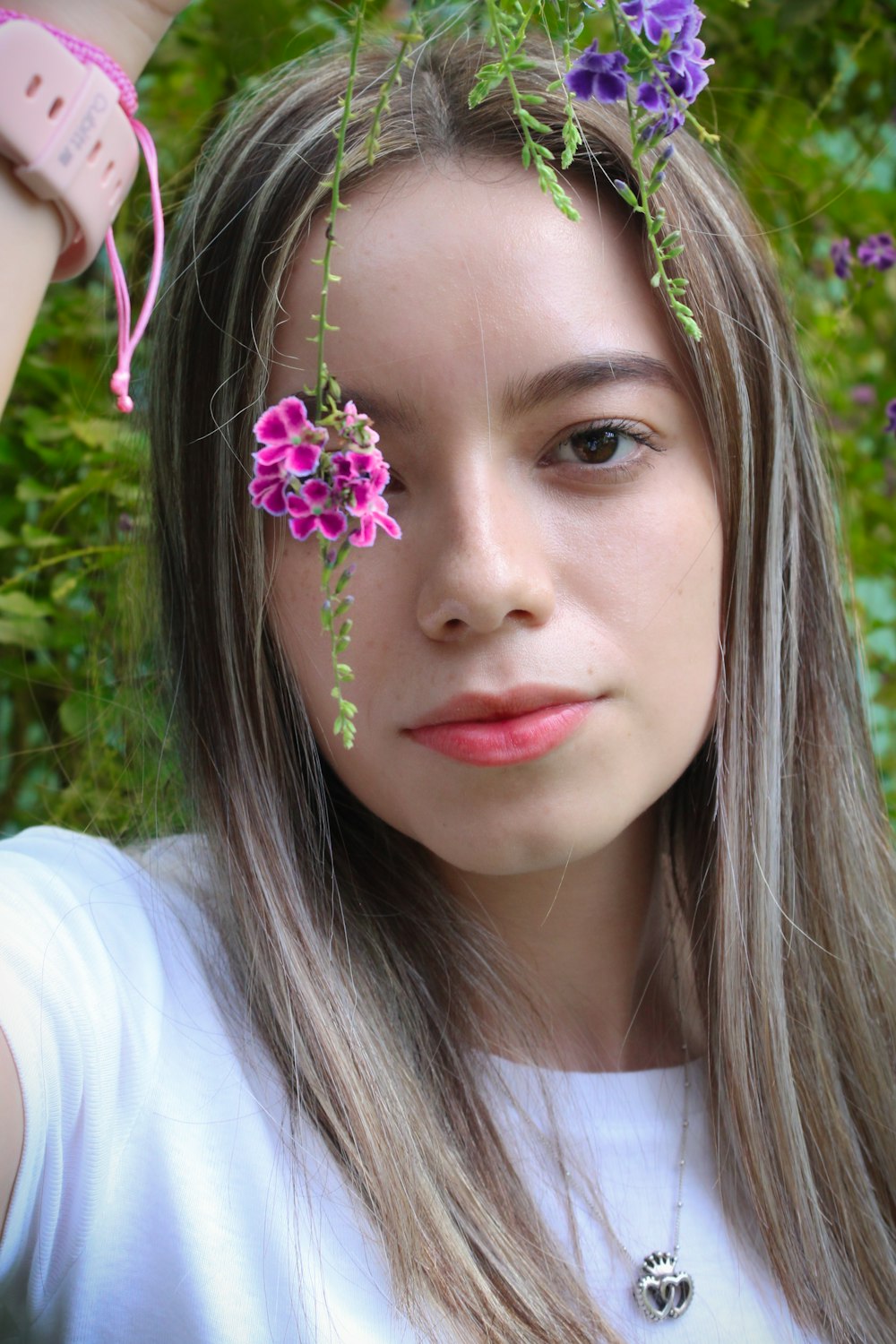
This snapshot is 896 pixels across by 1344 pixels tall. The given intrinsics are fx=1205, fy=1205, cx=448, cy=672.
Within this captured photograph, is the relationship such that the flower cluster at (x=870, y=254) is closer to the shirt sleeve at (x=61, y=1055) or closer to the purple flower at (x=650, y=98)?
the purple flower at (x=650, y=98)

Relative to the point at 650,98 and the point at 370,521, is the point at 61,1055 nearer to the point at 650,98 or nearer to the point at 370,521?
the point at 370,521

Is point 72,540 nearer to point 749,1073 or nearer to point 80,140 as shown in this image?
point 80,140

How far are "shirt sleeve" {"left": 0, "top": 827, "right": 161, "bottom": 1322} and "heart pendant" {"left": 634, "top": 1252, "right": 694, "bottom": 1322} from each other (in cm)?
58

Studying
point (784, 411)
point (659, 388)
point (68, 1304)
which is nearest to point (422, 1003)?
point (68, 1304)

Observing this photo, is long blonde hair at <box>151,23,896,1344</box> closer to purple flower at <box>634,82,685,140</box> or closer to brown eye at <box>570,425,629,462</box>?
brown eye at <box>570,425,629,462</box>

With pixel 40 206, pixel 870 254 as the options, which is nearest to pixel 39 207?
pixel 40 206

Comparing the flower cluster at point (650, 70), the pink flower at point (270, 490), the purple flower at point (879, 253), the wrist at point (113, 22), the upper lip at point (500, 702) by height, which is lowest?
the upper lip at point (500, 702)

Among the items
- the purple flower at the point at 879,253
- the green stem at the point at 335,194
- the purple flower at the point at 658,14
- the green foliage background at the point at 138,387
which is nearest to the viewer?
the green stem at the point at 335,194

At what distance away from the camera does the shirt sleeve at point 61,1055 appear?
1.13 meters

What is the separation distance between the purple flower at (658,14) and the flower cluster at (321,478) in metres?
0.34

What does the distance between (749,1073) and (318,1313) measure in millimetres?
584

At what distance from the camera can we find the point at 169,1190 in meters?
1.20

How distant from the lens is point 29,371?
→ 5.76 ft

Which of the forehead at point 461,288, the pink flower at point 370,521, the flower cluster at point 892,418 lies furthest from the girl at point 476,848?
the flower cluster at point 892,418
